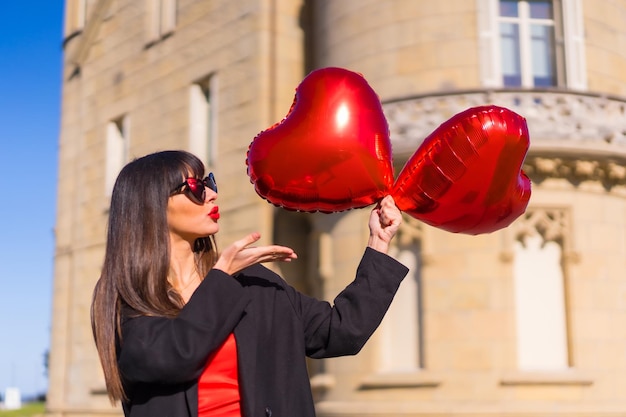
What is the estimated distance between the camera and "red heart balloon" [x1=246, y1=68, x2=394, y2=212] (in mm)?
3555

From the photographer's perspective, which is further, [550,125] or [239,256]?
[550,125]

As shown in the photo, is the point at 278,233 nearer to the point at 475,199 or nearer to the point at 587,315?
the point at 587,315

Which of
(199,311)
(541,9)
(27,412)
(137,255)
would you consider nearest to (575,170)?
(541,9)

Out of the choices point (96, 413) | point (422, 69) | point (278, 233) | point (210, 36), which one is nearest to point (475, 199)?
point (422, 69)

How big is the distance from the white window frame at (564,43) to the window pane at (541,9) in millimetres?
212

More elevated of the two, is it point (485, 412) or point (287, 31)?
point (287, 31)

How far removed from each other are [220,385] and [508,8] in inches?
435

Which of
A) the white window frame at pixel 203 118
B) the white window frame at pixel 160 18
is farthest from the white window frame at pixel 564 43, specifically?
the white window frame at pixel 160 18

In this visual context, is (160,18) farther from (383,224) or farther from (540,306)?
(383,224)

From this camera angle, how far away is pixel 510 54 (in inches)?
504

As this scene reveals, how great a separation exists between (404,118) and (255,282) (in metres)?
9.43

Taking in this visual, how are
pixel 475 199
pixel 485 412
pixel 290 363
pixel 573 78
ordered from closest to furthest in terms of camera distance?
pixel 290 363, pixel 475 199, pixel 485 412, pixel 573 78

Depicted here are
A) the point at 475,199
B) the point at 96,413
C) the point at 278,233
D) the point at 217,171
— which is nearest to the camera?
the point at 475,199

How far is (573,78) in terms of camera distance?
1259 cm
